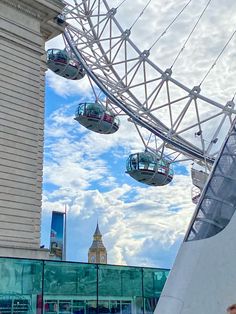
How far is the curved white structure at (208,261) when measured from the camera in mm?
9094

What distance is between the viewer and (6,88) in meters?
32.0

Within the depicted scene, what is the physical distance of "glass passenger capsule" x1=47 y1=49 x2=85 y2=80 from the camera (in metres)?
47.8

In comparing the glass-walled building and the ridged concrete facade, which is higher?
the ridged concrete facade

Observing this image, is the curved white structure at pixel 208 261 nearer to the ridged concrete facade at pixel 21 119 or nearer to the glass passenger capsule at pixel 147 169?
the ridged concrete facade at pixel 21 119

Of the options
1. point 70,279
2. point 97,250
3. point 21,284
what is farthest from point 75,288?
point 97,250

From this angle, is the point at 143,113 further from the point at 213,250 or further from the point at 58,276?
the point at 213,250

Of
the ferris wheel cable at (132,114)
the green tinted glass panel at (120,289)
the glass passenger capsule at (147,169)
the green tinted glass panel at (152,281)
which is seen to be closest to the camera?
the green tinted glass panel at (120,289)

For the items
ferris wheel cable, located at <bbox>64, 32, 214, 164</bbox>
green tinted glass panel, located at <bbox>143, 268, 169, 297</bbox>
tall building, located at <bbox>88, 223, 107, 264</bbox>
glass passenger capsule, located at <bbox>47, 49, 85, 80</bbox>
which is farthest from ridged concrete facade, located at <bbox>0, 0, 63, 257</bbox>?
tall building, located at <bbox>88, 223, 107, 264</bbox>

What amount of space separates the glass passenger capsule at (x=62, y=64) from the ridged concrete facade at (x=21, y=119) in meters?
11.6

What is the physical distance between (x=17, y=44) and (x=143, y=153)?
64.3ft

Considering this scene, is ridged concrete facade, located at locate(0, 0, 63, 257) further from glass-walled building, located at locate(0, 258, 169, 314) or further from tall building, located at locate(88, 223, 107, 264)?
tall building, located at locate(88, 223, 107, 264)

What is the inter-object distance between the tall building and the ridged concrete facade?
101 meters

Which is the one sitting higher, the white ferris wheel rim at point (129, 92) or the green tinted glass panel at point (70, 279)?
the white ferris wheel rim at point (129, 92)

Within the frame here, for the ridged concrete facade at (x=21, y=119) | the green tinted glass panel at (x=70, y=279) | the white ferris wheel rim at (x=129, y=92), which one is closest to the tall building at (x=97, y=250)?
the white ferris wheel rim at (x=129, y=92)
